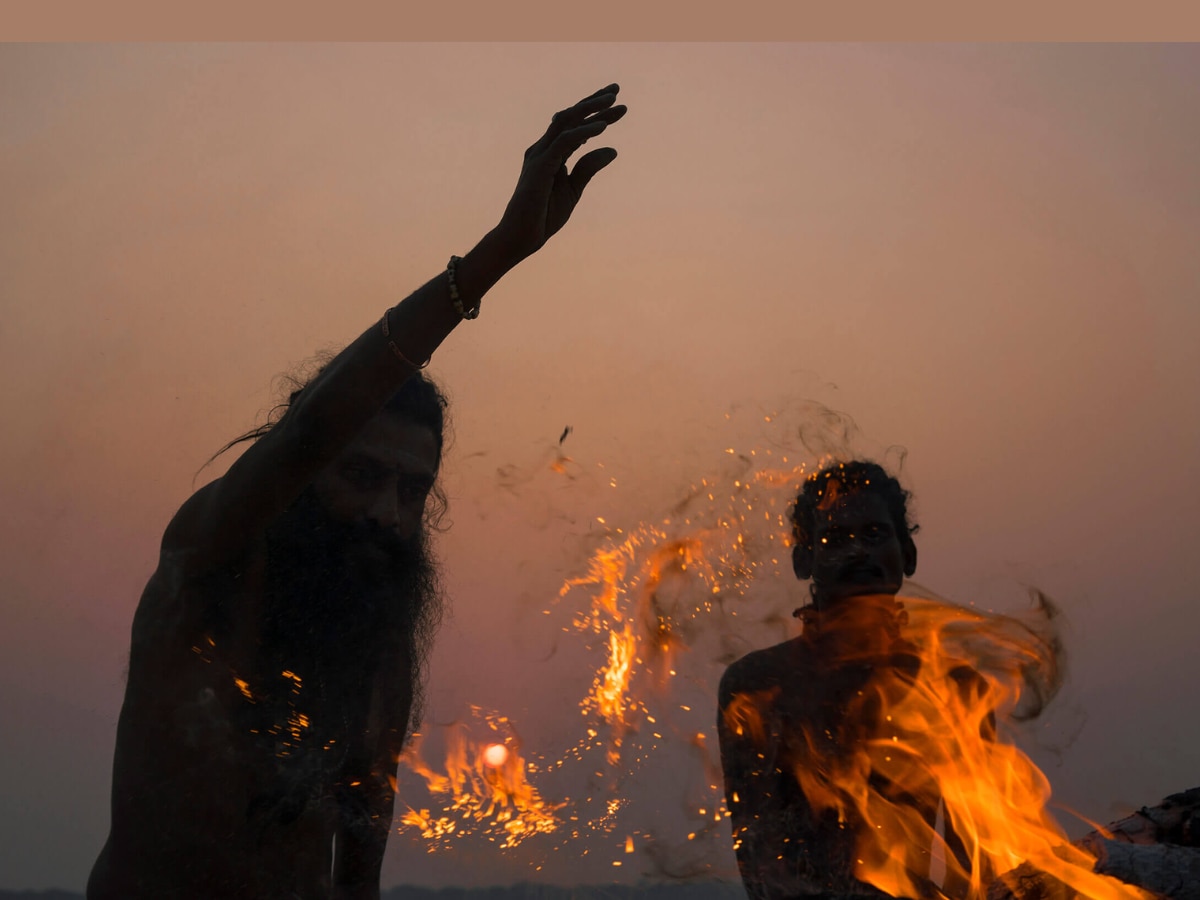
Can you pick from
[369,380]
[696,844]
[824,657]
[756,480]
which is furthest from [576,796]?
[369,380]

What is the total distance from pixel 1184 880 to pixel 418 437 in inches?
97.5

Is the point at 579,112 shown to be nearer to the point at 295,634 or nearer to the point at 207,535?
the point at 207,535

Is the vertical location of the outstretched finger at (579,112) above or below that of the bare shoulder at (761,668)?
above

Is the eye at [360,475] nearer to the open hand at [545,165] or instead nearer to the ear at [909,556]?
the open hand at [545,165]

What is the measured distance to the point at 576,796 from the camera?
3.43 meters

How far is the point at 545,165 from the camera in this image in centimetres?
264

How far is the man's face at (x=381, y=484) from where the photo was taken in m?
3.15

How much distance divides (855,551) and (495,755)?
4.77 ft

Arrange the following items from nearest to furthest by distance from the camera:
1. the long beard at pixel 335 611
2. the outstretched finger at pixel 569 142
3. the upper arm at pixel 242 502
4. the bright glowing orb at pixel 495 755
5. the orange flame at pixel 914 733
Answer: the outstretched finger at pixel 569 142 < the upper arm at pixel 242 502 < the long beard at pixel 335 611 < the orange flame at pixel 914 733 < the bright glowing orb at pixel 495 755

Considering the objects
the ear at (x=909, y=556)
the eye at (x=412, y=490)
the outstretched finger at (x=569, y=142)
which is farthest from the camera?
the ear at (x=909, y=556)

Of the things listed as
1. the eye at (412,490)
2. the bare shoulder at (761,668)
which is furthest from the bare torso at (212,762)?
the bare shoulder at (761,668)

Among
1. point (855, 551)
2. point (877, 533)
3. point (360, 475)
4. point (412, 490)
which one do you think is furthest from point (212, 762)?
point (877, 533)

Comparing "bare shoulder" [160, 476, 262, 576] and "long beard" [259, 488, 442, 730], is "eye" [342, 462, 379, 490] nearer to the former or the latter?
"long beard" [259, 488, 442, 730]

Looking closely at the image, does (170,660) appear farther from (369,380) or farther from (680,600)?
(680,600)
